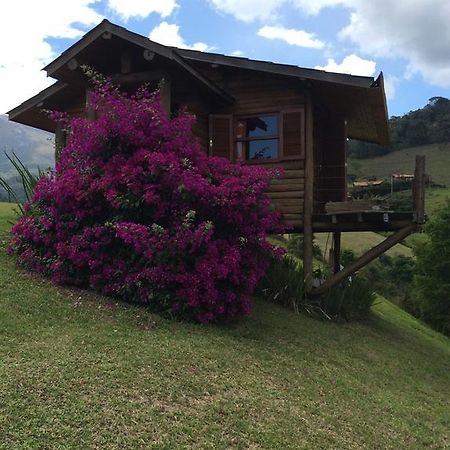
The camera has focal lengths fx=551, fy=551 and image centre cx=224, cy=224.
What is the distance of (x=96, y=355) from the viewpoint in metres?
5.82

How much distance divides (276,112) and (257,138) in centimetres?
70

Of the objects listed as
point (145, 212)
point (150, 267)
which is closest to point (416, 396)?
point (150, 267)

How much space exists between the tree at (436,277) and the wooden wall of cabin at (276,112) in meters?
16.5

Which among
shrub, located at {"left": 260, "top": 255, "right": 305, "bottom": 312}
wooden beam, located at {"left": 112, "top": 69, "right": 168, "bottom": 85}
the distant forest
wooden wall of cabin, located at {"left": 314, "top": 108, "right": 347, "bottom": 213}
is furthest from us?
the distant forest

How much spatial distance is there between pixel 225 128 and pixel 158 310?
18.1ft

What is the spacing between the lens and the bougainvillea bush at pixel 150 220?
793 cm

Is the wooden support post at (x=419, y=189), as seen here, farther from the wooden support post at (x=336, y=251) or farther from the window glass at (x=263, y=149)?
the wooden support post at (x=336, y=251)

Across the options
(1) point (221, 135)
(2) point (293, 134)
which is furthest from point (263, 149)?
(1) point (221, 135)

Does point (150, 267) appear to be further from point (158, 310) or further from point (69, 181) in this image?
point (69, 181)

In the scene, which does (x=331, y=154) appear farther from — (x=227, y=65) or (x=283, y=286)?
(x=283, y=286)

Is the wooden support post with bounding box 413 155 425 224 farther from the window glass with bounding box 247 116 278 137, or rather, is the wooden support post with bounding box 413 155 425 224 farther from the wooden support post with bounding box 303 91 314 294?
the window glass with bounding box 247 116 278 137

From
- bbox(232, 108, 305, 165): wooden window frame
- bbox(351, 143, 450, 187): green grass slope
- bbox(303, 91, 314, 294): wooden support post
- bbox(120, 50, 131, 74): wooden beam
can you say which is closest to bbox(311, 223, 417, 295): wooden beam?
bbox(303, 91, 314, 294): wooden support post

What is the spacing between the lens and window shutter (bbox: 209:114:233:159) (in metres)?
12.3

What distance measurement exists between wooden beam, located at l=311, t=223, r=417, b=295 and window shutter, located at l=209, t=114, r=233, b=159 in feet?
11.5
